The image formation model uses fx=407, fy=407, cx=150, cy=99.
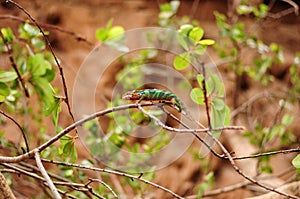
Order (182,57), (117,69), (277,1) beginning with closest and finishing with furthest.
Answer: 1. (182,57)
2. (117,69)
3. (277,1)

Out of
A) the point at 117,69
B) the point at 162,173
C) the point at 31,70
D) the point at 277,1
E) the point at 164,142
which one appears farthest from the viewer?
the point at 277,1

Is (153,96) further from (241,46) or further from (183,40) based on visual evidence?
(241,46)

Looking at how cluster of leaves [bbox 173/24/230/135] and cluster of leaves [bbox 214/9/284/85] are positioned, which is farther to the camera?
cluster of leaves [bbox 214/9/284/85]

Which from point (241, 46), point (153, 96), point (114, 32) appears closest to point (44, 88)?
point (153, 96)

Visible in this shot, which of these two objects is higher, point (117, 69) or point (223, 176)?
point (117, 69)

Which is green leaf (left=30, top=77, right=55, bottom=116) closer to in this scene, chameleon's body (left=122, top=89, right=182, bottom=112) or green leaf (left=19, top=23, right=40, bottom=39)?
chameleon's body (left=122, top=89, right=182, bottom=112)

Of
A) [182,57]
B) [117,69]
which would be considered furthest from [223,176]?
[182,57]

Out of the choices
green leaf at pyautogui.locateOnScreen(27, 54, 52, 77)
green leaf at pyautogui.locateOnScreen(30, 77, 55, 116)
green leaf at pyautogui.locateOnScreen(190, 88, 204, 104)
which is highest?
green leaf at pyautogui.locateOnScreen(27, 54, 52, 77)

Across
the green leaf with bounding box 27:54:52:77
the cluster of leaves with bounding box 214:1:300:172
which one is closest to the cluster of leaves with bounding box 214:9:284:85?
the cluster of leaves with bounding box 214:1:300:172

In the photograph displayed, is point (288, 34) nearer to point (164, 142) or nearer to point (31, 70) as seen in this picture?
point (164, 142)
